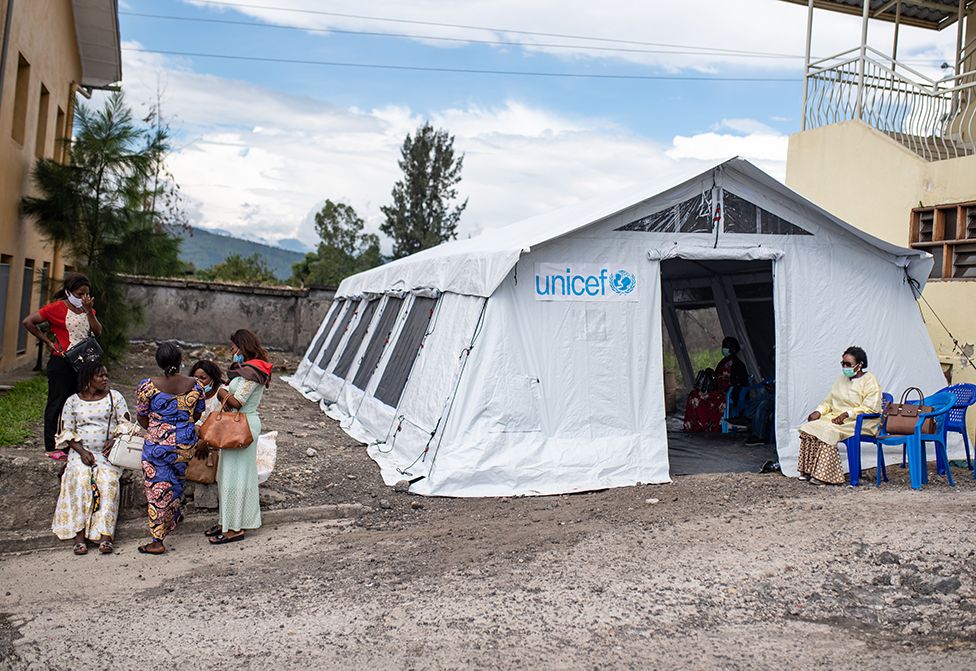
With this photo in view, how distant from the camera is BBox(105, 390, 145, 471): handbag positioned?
17.0 feet

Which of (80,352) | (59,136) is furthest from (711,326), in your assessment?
(59,136)

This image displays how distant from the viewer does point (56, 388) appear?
636cm

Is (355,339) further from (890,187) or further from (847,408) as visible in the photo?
(890,187)

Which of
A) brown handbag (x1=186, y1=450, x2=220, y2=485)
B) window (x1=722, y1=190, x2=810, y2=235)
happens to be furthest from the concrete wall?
brown handbag (x1=186, y1=450, x2=220, y2=485)

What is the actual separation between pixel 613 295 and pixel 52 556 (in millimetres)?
4460

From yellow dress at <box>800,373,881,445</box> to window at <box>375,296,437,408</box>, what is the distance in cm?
348

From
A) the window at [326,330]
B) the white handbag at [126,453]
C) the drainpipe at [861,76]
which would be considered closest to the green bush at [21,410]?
the white handbag at [126,453]

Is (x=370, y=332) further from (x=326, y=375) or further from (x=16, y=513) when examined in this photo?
(x=16, y=513)

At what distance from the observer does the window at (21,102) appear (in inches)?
419

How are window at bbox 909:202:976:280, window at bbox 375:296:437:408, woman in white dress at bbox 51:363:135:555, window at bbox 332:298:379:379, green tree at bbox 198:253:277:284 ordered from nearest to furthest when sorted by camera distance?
woman in white dress at bbox 51:363:135:555
window at bbox 375:296:437:408
window at bbox 909:202:976:280
window at bbox 332:298:379:379
green tree at bbox 198:253:277:284

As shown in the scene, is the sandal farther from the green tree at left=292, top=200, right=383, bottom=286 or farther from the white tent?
the green tree at left=292, top=200, right=383, bottom=286

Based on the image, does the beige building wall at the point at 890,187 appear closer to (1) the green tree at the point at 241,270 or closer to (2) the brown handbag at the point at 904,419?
(2) the brown handbag at the point at 904,419

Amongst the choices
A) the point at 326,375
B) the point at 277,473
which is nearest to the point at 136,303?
the point at 326,375

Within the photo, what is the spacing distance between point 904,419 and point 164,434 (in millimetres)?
5460
